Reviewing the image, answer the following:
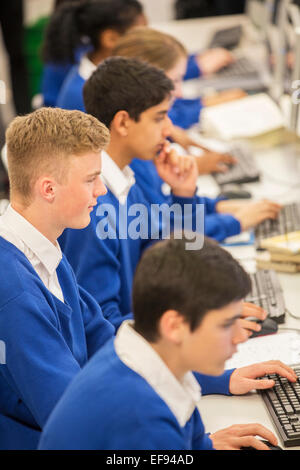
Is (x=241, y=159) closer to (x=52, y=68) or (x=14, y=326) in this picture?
(x=52, y=68)

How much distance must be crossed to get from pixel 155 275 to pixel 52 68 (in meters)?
2.37

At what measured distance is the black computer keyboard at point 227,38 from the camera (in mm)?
3951

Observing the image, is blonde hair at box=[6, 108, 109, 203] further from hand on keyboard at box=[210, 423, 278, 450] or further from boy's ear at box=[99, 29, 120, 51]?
boy's ear at box=[99, 29, 120, 51]

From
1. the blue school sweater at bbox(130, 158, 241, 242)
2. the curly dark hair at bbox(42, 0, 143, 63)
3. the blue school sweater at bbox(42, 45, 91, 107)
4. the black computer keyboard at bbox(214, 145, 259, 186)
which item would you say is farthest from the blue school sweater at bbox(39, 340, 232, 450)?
the blue school sweater at bbox(42, 45, 91, 107)

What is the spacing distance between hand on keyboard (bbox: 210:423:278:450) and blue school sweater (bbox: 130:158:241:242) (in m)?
0.93

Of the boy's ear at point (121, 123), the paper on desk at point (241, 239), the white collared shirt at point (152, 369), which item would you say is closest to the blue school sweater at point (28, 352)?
the white collared shirt at point (152, 369)

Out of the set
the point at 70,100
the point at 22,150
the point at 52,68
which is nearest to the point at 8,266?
the point at 22,150

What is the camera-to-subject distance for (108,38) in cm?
282

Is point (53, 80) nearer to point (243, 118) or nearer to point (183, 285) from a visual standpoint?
point (243, 118)

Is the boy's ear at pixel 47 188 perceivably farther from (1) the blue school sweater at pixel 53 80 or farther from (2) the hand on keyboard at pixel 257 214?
(1) the blue school sweater at pixel 53 80

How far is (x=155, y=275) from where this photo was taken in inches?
40.5

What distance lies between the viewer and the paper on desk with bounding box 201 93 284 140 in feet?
9.41

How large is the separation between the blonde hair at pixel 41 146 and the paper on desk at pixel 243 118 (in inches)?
62.3

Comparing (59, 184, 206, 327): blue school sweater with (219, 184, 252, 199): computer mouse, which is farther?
(219, 184, 252, 199): computer mouse
